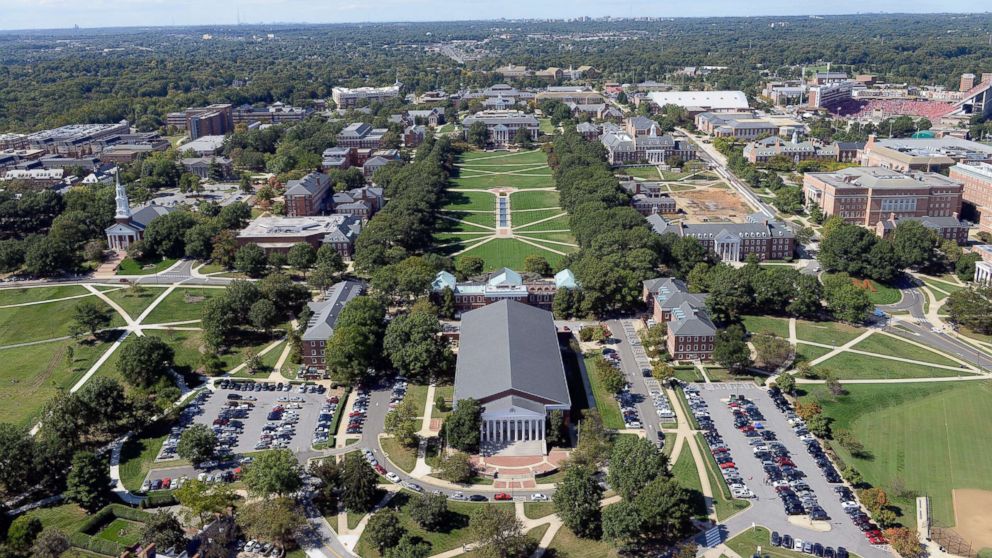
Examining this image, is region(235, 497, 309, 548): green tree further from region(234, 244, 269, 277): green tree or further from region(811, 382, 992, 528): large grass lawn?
region(234, 244, 269, 277): green tree

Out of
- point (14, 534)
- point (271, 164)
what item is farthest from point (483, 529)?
point (271, 164)

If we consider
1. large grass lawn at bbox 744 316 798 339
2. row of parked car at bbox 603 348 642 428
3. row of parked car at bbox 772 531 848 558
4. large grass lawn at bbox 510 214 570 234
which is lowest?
row of parked car at bbox 772 531 848 558

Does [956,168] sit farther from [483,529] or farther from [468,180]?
[483,529]

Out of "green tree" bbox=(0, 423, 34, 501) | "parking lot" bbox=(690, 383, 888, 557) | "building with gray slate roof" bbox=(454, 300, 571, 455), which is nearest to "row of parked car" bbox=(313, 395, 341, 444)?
"building with gray slate roof" bbox=(454, 300, 571, 455)

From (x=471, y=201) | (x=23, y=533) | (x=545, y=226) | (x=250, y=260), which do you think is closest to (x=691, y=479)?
(x=23, y=533)

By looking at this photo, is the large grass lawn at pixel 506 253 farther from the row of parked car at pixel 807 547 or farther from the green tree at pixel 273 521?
the row of parked car at pixel 807 547

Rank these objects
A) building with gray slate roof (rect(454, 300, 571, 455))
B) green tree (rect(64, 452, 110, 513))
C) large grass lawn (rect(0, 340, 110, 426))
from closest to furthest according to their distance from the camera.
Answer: green tree (rect(64, 452, 110, 513)) → building with gray slate roof (rect(454, 300, 571, 455)) → large grass lawn (rect(0, 340, 110, 426))

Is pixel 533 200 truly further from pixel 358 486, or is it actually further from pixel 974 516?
pixel 974 516
